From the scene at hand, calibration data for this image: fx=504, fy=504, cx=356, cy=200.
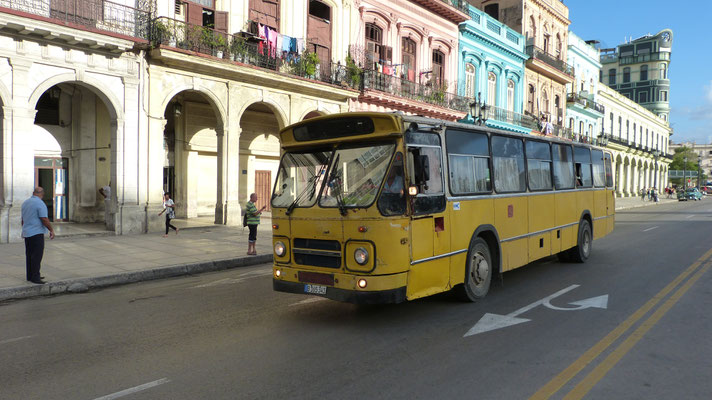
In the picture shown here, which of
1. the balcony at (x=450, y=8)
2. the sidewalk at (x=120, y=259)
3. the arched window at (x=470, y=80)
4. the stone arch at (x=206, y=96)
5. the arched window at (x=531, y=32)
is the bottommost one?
the sidewalk at (x=120, y=259)

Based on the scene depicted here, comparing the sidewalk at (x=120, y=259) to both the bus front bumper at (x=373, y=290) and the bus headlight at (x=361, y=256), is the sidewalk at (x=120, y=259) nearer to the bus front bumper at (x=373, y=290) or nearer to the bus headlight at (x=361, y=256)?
the bus front bumper at (x=373, y=290)

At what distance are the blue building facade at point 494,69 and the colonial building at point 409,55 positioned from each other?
1.19 m

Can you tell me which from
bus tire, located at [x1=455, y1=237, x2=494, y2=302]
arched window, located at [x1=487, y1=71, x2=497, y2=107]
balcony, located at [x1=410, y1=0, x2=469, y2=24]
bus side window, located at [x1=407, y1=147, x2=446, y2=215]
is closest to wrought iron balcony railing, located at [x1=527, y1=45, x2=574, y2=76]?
arched window, located at [x1=487, y1=71, x2=497, y2=107]

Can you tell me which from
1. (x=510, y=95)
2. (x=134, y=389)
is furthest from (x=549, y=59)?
(x=134, y=389)

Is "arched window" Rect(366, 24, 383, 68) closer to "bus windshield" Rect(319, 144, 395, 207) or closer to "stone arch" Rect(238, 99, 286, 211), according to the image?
"stone arch" Rect(238, 99, 286, 211)

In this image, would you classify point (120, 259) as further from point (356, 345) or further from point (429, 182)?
point (429, 182)

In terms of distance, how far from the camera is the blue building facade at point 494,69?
3014 cm

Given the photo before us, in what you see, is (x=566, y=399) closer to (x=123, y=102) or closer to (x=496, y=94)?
(x=123, y=102)

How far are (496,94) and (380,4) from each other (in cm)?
1189

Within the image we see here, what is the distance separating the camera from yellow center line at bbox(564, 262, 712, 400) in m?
4.27

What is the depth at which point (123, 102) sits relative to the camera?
1589cm

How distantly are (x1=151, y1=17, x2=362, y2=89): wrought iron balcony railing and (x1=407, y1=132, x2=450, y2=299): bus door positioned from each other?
12.6 meters

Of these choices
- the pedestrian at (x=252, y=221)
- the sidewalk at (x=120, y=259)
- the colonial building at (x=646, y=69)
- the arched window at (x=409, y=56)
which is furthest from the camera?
the colonial building at (x=646, y=69)

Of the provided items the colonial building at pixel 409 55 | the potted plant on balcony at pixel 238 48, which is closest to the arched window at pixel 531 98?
the colonial building at pixel 409 55
